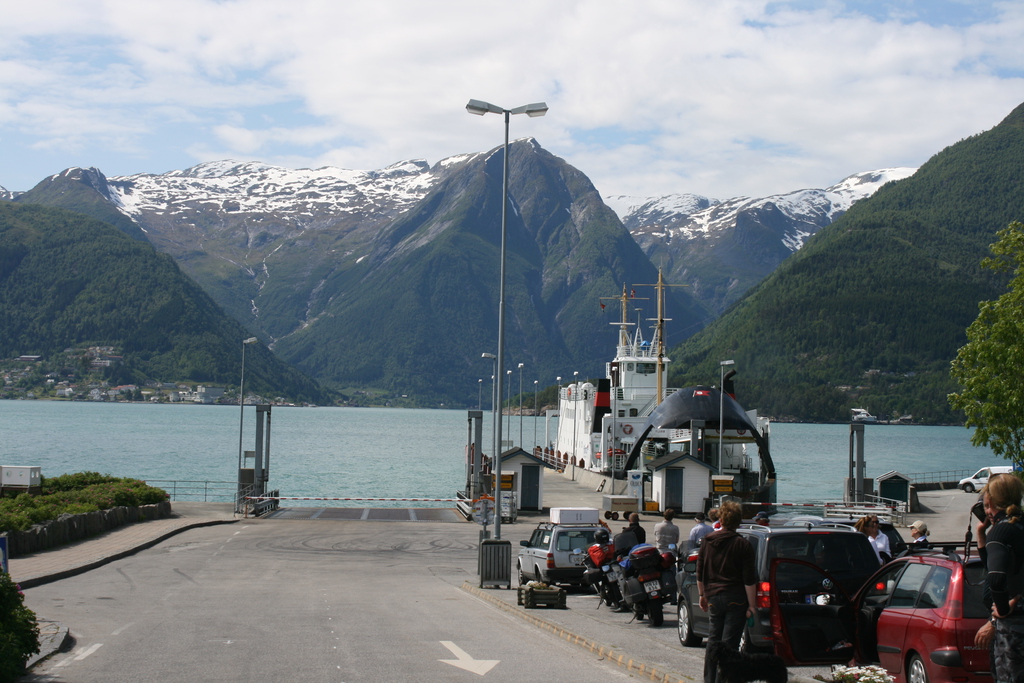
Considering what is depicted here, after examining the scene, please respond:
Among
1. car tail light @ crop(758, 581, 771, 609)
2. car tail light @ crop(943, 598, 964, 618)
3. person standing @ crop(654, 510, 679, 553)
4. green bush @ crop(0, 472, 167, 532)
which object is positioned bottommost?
green bush @ crop(0, 472, 167, 532)

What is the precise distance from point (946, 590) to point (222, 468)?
252 feet

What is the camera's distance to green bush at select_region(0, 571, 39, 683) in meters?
9.02

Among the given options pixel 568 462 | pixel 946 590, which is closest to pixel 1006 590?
pixel 946 590

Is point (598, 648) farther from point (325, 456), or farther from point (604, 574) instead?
point (325, 456)

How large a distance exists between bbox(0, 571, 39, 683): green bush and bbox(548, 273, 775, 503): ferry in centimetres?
3234

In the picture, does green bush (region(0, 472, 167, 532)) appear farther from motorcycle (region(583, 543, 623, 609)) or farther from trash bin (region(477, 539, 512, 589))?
motorcycle (region(583, 543, 623, 609))

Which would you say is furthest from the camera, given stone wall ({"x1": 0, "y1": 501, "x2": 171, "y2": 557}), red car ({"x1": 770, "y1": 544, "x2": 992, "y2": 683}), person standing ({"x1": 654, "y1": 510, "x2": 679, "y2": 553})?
stone wall ({"x1": 0, "y1": 501, "x2": 171, "y2": 557})

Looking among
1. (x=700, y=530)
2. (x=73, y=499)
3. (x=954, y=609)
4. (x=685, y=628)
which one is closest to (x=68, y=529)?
(x=73, y=499)

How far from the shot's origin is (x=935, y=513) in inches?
1626

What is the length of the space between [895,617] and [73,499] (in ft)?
84.7

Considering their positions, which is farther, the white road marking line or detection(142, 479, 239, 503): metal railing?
detection(142, 479, 239, 503): metal railing

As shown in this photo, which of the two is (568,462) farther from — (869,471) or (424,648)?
(424,648)

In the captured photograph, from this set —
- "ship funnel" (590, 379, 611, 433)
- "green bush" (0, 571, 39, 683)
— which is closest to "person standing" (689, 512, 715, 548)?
"green bush" (0, 571, 39, 683)

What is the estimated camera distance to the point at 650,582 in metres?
13.8
